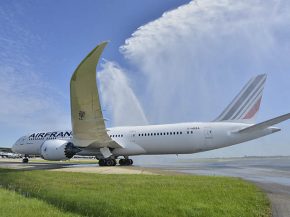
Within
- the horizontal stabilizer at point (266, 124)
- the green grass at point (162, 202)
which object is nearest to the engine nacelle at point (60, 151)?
the horizontal stabilizer at point (266, 124)

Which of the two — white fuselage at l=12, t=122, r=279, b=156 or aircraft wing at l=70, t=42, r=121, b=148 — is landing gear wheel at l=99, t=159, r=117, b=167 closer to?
white fuselage at l=12, t=122, r=279, b=156

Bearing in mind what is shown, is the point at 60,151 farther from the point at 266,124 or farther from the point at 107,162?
the point at 266,124

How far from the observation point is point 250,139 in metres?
25.8

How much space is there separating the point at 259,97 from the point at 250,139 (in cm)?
414

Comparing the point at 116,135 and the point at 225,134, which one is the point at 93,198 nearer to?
the point at 225,134

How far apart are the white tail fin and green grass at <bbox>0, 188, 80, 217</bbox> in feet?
72.2

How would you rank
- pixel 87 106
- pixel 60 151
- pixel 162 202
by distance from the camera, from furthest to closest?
pixel 60 151
pixel 87 106
pixel 162 202

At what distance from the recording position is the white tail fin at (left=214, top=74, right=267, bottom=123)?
27344 millimetres

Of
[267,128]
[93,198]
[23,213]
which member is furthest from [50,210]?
[267,128]

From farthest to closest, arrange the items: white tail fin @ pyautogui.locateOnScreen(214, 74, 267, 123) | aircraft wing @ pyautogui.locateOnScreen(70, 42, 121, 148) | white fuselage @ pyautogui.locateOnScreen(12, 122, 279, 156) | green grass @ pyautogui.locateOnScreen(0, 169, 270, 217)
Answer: white tail fin @ pyautogui.locateOnScreen(214, 74, 267, 123)
white fuselage @ pyautogui.locateOnScreen(12, 122, 279, 156)
aircraft wing @ pyautogui.locateOnScreen(70, 42, 121, 148)
green grass @ pyautogui.locateOnScreen(0, 169, 270, 217)

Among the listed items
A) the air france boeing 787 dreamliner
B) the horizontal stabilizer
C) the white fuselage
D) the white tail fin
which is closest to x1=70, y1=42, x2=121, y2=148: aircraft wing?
the air france boeing 787 dreamliner

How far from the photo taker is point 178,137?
90.4ft

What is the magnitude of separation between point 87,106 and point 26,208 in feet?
43.0

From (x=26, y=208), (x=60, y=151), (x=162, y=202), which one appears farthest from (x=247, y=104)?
(x=26, y=208)
